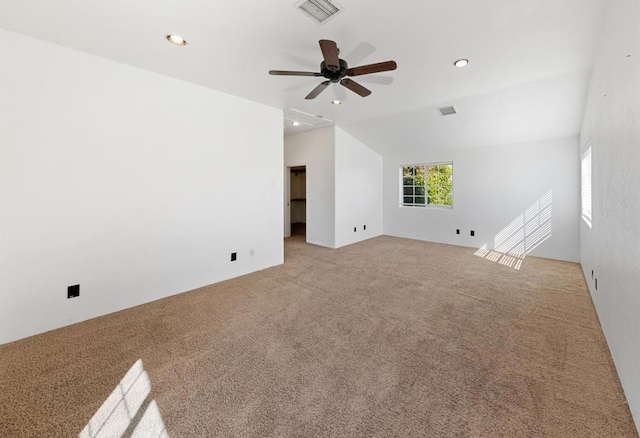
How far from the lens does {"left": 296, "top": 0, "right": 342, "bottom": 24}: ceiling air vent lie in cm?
191

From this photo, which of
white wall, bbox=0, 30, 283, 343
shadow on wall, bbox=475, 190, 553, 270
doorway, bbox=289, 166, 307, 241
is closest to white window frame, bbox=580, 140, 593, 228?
shadow on wall, bbox=475, 190, 553, 270

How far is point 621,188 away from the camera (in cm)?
173

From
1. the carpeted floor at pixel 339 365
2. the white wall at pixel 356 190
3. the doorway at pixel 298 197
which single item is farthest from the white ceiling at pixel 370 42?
the doorway at pixel 298 197

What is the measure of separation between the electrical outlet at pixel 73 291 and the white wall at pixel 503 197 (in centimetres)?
628

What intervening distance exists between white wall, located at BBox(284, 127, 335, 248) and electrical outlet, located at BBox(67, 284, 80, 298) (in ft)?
13.3

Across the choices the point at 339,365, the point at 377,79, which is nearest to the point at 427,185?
the point at 377,79

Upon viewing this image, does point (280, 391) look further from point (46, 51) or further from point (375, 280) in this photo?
point (46, 51)

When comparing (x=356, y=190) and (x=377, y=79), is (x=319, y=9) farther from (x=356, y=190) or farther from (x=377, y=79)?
(x=356, y=190)

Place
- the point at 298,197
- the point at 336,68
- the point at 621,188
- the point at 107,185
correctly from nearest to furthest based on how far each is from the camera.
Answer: the point at 621,188 → the point at 336,68 → the point at 107,185 → the point at 298,197

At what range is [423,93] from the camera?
3625 millimetres

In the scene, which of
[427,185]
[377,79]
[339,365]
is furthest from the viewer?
[427,185]

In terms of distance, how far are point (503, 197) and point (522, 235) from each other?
818mm

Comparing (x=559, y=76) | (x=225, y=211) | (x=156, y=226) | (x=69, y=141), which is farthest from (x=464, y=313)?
(x=69, y=141)

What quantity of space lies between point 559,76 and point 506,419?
3.68m
